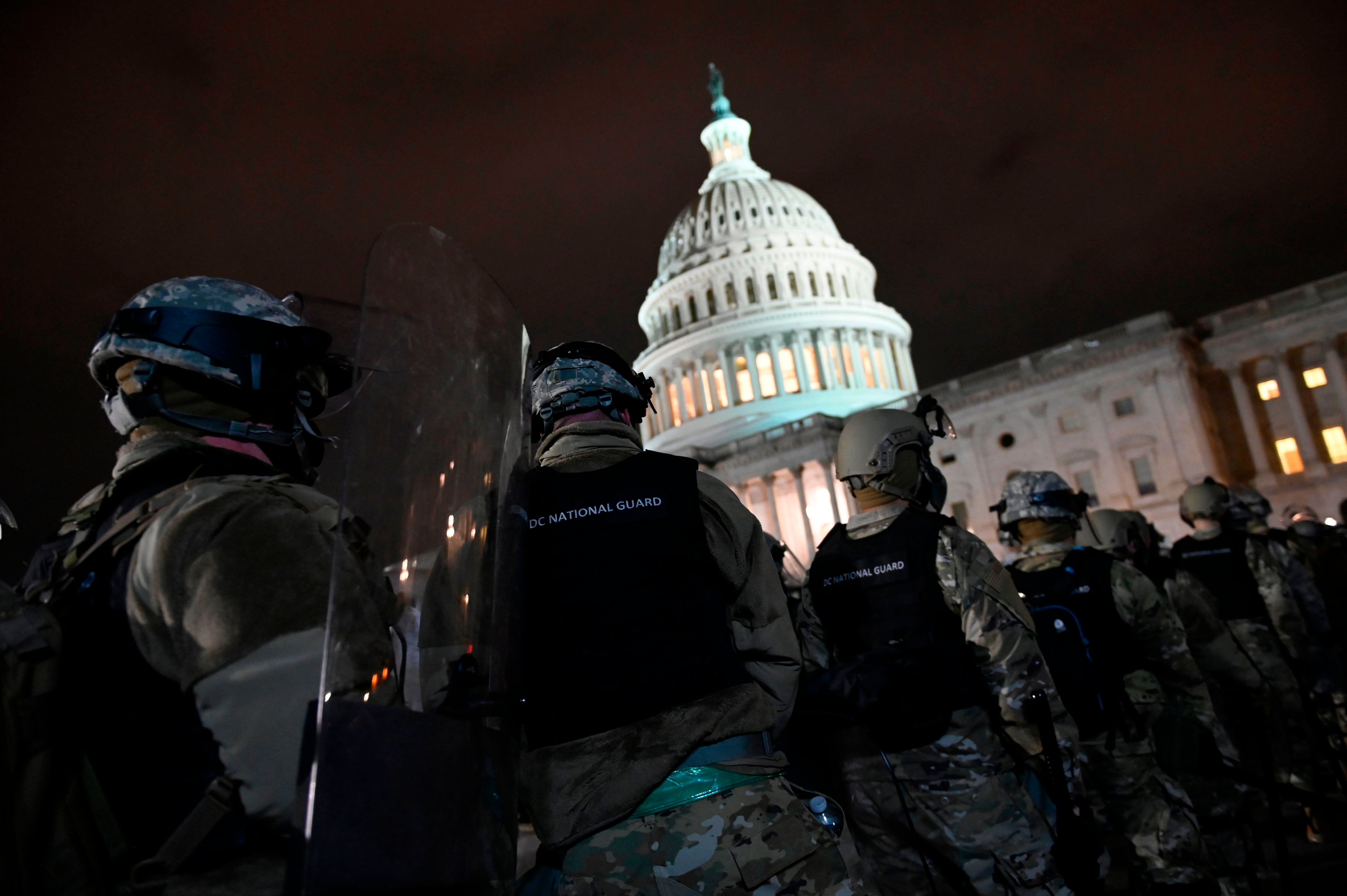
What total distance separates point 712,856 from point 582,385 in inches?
57.7

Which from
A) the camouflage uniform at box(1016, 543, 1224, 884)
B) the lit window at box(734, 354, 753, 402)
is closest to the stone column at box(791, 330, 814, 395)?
the lit window at box(734, 354, 753, 402)

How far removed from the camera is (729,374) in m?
64.6

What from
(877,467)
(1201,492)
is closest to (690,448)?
(1201,492)

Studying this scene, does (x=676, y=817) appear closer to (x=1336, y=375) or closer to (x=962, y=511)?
(x=1336, y=375)

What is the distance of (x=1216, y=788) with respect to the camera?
5.09 metres

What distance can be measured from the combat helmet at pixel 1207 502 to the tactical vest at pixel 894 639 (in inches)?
216

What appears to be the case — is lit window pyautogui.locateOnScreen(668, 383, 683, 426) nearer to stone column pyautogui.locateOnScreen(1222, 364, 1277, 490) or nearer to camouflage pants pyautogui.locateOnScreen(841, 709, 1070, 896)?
stone column pyautogui.locateOnScreen(1222, 364, 1277, 490)

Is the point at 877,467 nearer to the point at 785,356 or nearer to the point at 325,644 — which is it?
the point at 325,644

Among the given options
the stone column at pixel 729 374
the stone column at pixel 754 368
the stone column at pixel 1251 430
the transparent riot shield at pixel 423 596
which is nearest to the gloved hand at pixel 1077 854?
the transparent riot shield at pixel 423 596

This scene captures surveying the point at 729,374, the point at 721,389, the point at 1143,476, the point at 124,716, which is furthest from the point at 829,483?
the point at 124,716

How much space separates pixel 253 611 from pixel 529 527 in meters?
1.06

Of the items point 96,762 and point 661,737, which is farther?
point 661,737

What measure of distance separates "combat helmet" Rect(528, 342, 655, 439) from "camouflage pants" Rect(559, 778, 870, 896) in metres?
1.25

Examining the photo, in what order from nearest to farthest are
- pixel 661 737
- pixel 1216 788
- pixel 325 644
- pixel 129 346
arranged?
pixel 325 644, pixel 129 346, pixel 661 737, pixel 1216 788
